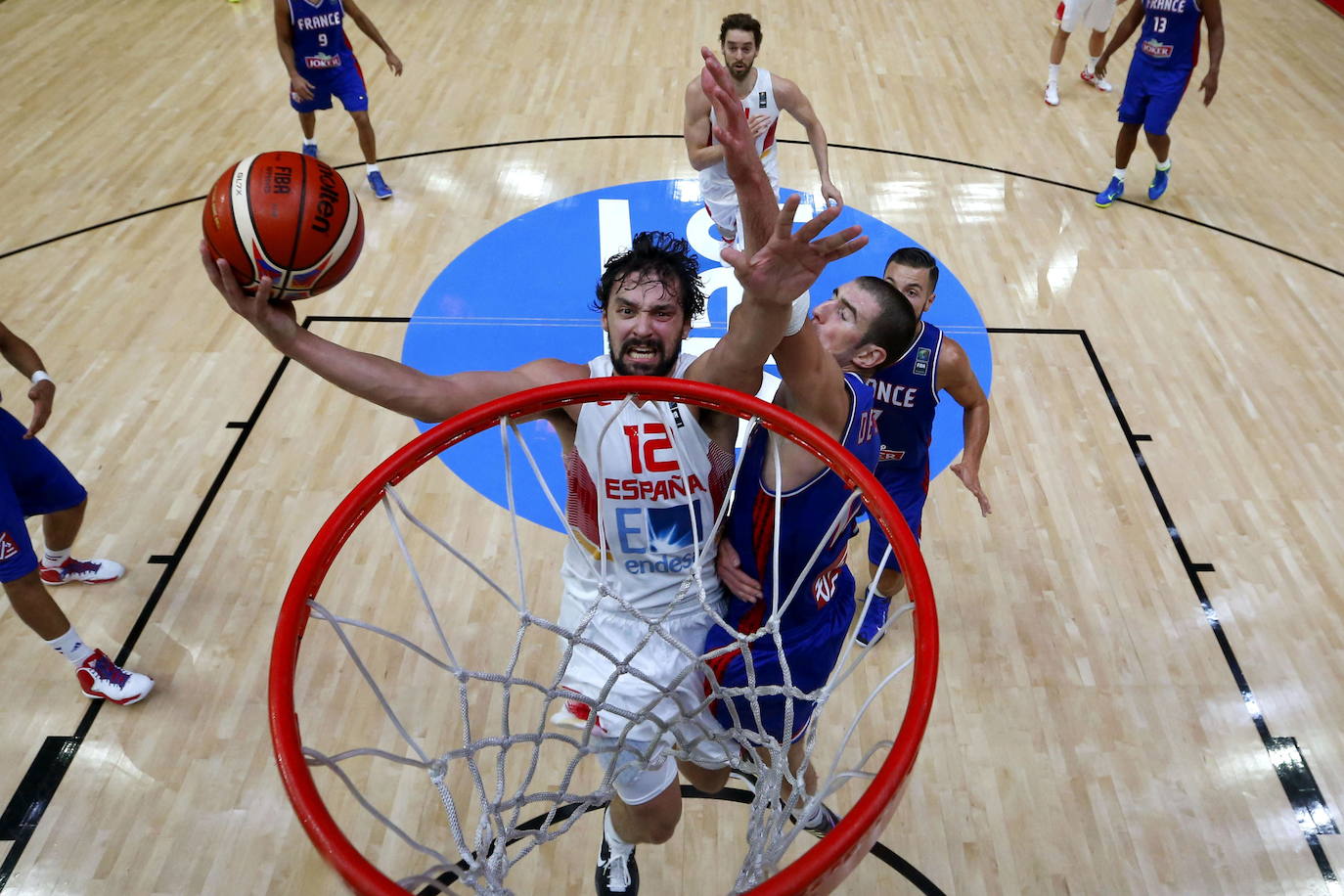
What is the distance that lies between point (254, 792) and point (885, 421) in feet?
8.24

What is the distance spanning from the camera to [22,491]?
351 cm

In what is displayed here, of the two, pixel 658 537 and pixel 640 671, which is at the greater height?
pixel 658 537

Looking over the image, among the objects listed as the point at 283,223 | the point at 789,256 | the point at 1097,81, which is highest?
the point at 789,256

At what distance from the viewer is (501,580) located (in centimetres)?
410

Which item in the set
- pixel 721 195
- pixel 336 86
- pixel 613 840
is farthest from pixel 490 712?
pixel 336 86

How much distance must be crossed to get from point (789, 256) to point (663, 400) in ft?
1.99

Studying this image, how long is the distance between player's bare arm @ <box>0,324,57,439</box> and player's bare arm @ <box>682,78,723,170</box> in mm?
3174

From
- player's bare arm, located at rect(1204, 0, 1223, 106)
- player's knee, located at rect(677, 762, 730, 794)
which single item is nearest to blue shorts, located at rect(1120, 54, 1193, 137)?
player's bare arm, located at rect(1204, 0, 1223, 106)

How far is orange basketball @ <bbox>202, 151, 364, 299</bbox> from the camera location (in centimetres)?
231

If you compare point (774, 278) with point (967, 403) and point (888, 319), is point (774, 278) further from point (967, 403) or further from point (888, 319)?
point (967, 403)

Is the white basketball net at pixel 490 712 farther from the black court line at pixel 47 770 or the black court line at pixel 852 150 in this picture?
the black court line at pixel 852 150

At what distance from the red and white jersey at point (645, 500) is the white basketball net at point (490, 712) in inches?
1.7

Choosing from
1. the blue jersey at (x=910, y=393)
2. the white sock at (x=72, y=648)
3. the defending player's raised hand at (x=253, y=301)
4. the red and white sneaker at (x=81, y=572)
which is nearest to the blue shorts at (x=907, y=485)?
the blue jersey at (x=910, y=393)

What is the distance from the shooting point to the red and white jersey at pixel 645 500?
8.65 ft
